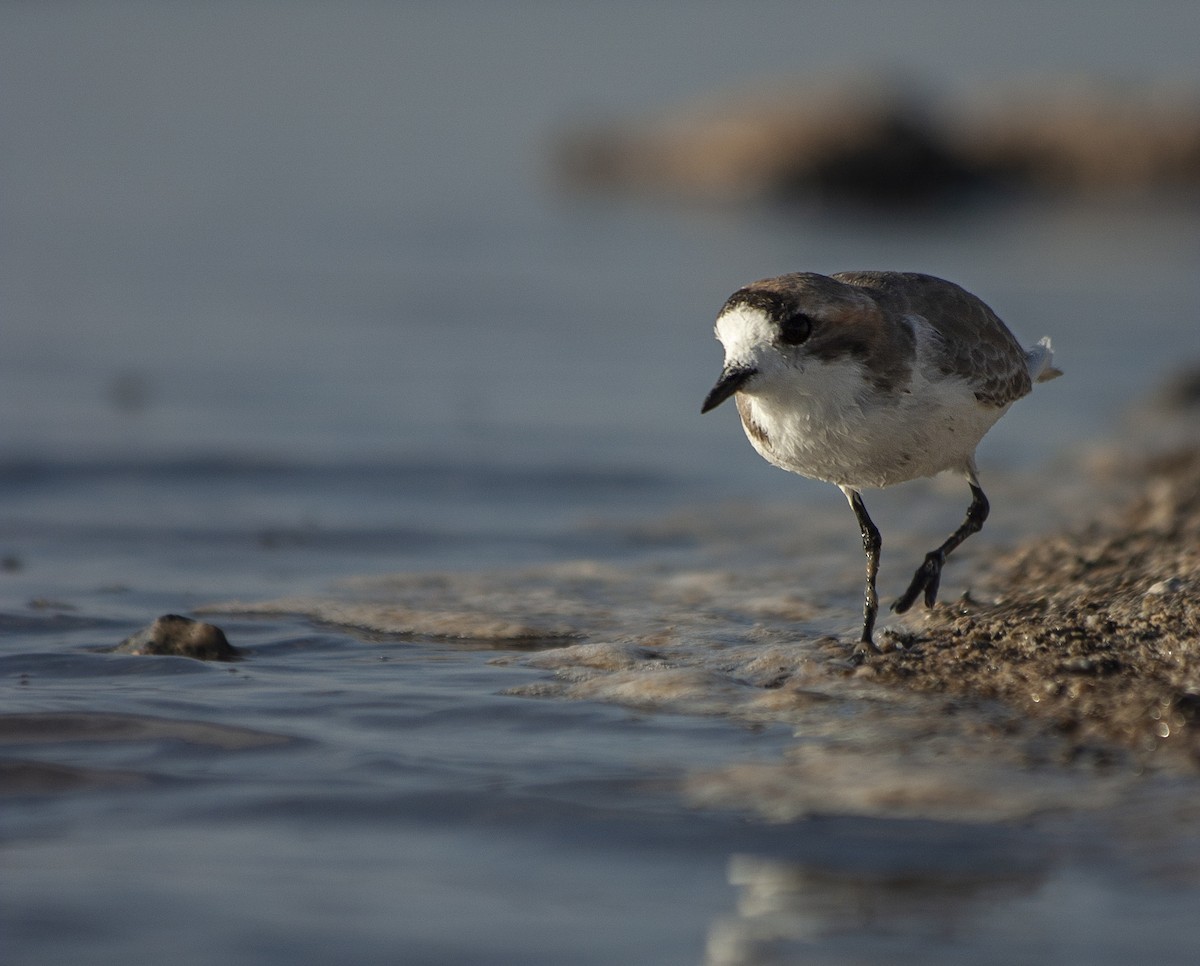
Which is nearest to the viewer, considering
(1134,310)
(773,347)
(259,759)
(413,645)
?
(259,759)

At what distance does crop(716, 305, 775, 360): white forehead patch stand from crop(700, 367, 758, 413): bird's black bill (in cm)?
5

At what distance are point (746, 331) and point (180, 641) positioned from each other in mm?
2161

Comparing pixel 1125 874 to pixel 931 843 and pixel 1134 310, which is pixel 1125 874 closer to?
pixel 931 843

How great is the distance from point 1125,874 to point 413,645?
2911mm

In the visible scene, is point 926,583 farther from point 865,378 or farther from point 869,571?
point 865,378

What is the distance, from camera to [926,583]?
6035mm

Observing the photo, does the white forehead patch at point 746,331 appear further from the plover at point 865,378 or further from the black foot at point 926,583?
the black foot at point 926,583

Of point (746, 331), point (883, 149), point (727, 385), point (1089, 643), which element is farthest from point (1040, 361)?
point (883, 149)

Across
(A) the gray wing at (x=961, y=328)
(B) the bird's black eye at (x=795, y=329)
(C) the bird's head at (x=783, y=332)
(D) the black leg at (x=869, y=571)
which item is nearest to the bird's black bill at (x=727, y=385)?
(C) the bird's head at (x=783, y=332)

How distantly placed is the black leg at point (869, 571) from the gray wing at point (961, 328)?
579 mm

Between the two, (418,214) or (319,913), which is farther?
(418,214)

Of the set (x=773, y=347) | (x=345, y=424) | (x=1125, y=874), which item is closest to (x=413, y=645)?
(x=773, y=347)

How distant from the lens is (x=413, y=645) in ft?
19.8

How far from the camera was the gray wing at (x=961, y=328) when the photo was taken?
18.4 ft
